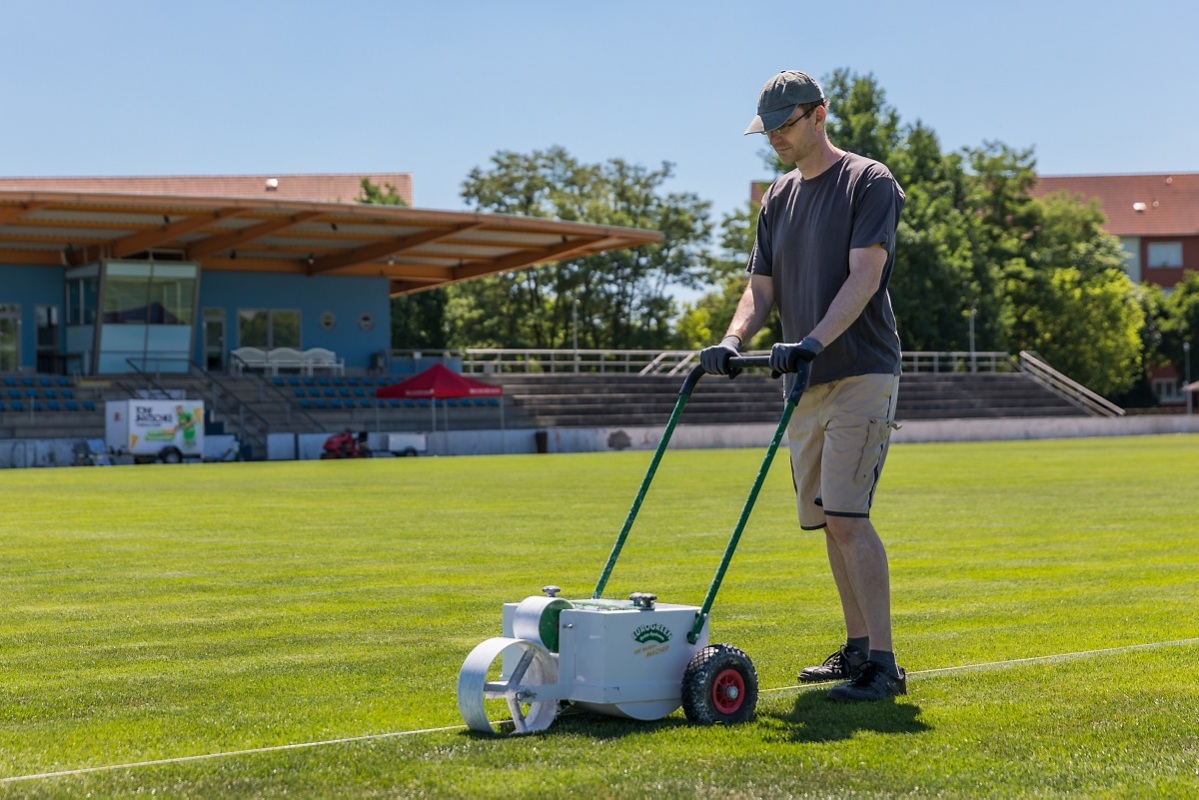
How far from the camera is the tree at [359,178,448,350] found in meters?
73.4

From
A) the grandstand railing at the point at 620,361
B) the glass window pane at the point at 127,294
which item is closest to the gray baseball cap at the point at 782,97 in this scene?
the glass window pane at the point at 127,294

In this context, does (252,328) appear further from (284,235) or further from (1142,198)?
(1142,198)

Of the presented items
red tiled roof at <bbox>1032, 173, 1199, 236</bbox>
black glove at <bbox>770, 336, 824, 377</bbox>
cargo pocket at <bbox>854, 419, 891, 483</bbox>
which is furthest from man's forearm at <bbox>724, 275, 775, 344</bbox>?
red tiled roof at <bbox>1032, 173, 1199, 236</bbox>

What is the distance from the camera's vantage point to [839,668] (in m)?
6.23

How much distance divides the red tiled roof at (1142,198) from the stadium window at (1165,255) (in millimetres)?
899

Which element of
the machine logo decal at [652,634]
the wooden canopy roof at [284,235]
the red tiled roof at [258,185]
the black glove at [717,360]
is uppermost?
the red tiled roof at [258,185]

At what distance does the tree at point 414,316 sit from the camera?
73438 mm

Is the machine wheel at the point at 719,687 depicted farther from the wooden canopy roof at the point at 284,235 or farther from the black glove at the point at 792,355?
the wooden canopy roof at the point at 284,235

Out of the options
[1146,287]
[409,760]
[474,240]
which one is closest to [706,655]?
[409,760]

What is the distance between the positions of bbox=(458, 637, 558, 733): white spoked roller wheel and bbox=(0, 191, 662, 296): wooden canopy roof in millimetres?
39462

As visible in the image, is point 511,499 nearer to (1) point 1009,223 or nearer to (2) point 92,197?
(2) point 92,197

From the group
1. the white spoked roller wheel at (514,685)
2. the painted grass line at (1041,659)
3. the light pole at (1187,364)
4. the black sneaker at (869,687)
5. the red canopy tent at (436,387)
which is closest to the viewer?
the white spoked roller wheel at (514,685)

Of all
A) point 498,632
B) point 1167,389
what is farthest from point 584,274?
point 498,632

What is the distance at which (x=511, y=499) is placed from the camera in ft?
67.0
